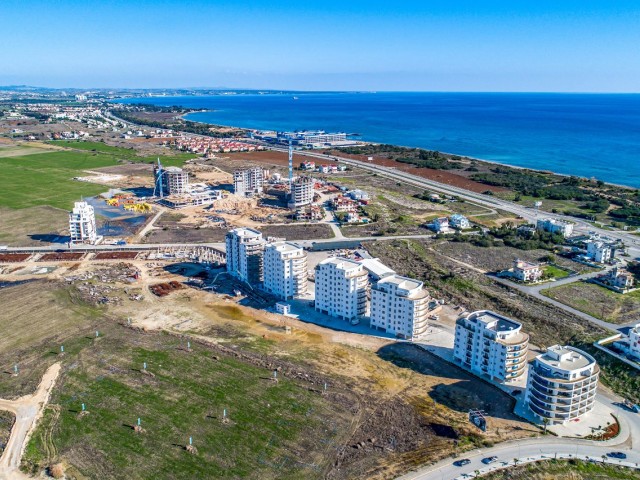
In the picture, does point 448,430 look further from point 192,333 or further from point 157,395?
point 192,333

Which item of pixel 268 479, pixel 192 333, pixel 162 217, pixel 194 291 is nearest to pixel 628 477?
pixel 268 479

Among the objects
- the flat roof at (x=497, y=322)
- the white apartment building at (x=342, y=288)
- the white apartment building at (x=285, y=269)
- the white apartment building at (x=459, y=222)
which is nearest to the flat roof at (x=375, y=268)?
the white apartment building at (x=342, y=288)

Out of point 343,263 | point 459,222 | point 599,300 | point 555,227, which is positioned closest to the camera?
point 343,263

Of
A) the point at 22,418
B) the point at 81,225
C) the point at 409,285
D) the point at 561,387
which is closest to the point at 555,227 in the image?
the point at 409,285

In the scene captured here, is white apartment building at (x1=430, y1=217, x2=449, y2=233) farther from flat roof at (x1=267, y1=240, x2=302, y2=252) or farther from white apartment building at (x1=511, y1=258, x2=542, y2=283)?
flat roof at (x1=267, y1=240, x2=302, y2=252)

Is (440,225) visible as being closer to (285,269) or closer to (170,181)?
(285,269)

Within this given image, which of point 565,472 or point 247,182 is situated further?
point 247,182
